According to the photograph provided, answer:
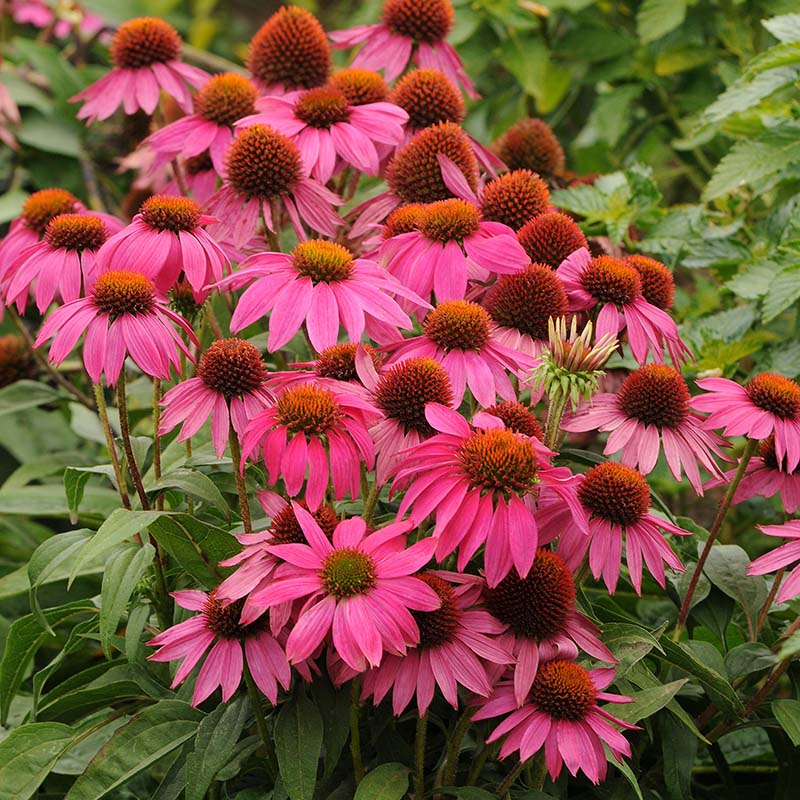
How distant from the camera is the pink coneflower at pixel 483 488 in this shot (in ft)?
2.54

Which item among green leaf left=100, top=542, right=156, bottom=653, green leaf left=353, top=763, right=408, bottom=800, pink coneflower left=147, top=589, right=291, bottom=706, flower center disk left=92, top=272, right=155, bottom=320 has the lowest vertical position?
green leaf left=353, top=763, right=408, bottom=800

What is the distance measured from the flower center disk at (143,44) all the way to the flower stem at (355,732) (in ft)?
2.83

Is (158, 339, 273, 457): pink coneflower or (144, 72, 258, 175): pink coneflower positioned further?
(144, 72, 258, 175): pink coneflower

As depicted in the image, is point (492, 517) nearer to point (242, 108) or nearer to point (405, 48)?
point (242, 108)

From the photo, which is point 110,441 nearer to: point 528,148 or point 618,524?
point 618,524

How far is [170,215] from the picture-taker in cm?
97

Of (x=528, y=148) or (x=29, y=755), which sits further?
(x=528, y=148)

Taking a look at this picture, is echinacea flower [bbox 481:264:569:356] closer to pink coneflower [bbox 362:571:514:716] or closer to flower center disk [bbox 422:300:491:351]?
flower center disk [bbox 422:300:491:351]

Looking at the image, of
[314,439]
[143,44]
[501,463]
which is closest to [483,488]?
[501,463]

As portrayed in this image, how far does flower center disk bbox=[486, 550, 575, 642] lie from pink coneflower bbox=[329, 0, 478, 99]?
71cm

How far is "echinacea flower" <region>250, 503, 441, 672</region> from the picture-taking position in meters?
0.75

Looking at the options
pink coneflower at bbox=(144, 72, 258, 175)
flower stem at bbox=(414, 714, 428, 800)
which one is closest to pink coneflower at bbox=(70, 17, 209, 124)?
pink coneflower at bbox=(144, 72, 258, 175)

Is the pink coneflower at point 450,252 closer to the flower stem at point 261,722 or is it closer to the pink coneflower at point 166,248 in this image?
the pink coneflower at point 166,248

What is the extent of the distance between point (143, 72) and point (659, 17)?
83 cm
